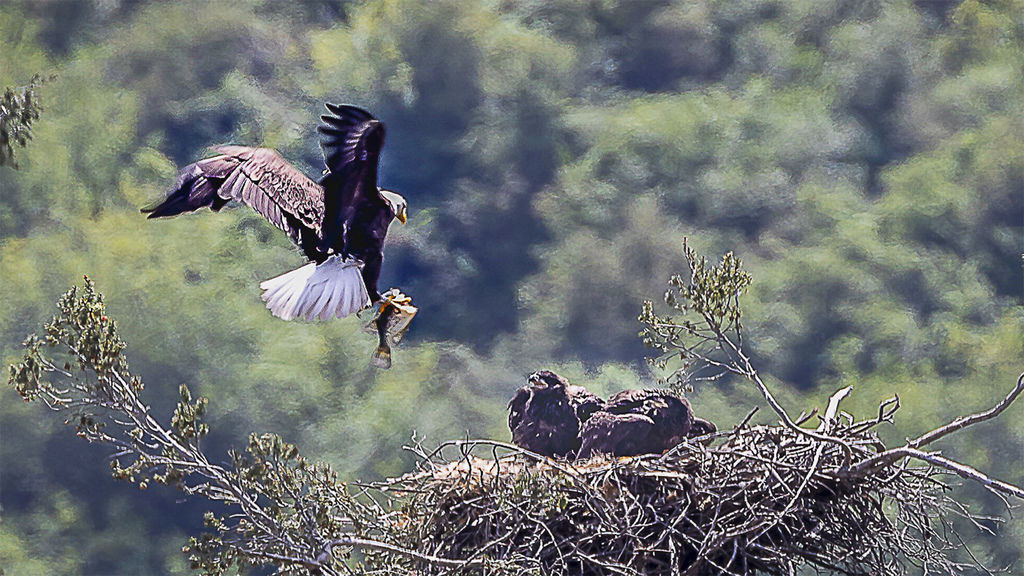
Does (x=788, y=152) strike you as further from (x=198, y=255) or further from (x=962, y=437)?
(x=198, y=255)

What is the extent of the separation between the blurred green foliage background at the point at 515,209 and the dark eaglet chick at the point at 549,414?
981 centimetres

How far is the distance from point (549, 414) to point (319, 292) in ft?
3.93

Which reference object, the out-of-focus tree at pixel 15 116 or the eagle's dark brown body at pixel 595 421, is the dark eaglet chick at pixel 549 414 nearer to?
the eagle's dark brown body at pixel 595 421

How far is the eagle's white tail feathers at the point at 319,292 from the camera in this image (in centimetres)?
530

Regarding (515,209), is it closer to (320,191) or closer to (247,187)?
(320,191)

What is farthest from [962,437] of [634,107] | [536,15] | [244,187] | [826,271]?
[244,187]

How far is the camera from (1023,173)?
23.1 m

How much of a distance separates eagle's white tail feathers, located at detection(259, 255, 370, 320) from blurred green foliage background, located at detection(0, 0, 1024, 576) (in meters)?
10.5

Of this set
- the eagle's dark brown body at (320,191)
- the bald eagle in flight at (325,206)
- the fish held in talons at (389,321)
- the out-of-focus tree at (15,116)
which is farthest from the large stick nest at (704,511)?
the out-of-focus tree at (15,116)

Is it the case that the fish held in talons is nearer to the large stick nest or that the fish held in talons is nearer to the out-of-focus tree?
the large stick nest

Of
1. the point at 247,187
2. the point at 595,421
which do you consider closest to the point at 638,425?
the point at 595,421

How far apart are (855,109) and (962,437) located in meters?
8.76

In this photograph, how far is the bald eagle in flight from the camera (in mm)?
5012

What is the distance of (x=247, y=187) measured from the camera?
16.9ft
